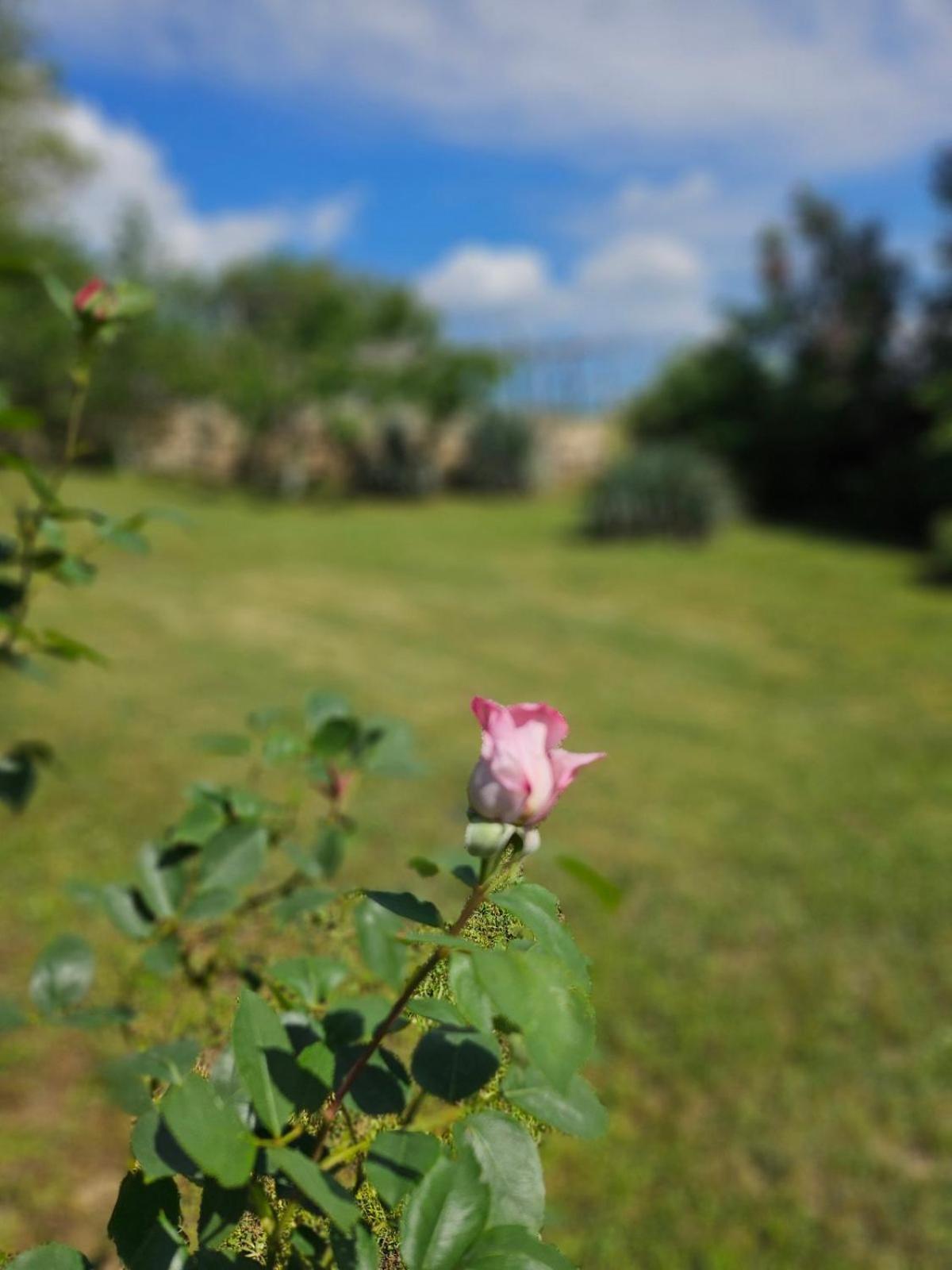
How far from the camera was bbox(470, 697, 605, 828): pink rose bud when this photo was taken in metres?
0.51

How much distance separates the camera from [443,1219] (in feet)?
1.62

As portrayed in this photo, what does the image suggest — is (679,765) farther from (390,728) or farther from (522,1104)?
(522,1104)

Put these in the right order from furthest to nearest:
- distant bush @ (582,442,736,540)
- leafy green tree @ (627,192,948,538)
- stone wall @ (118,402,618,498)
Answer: stone wall @ (118,402,618,498) < leafy green tree @ (627,192,948,538) < distant bush @ (582,442,736,540)

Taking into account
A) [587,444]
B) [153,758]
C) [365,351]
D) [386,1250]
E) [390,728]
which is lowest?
[153,758]

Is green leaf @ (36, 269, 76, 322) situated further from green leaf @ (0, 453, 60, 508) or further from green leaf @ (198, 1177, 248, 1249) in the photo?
green leaf @ (198, 1177, 248, 1249)

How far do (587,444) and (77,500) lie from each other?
29.0 ft

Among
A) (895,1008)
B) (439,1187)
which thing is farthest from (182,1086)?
(895,1008)

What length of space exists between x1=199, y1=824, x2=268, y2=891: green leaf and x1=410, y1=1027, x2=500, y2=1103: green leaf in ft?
1.57

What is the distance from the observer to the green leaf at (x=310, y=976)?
74cm

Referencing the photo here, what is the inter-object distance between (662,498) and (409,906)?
35.5ft

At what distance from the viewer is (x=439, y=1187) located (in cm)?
50

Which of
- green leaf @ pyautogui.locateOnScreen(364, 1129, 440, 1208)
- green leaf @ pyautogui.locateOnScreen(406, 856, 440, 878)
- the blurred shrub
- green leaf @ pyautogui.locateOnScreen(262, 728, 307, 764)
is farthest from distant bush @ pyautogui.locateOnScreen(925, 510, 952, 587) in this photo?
green leaf @ pyautogui.locateOnScreen(364, 1129, 440, 1208)

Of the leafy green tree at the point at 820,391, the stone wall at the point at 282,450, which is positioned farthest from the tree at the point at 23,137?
the leafy green tree at the point at 820,391

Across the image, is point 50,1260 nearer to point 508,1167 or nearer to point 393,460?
point 508,1167
